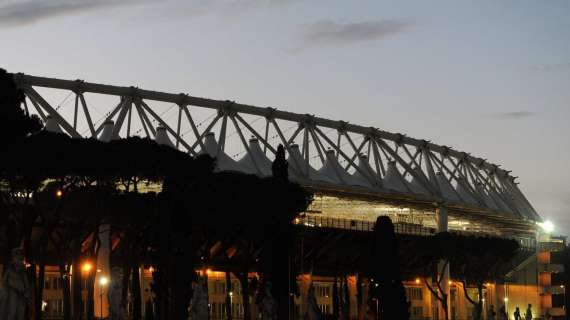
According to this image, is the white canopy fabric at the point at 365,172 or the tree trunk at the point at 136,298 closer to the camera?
the tree trunk at the point at 136,298

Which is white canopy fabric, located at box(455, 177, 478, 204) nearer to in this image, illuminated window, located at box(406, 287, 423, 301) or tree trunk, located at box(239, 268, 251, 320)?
illuminated window, located at box(406, 287, 423, 301)

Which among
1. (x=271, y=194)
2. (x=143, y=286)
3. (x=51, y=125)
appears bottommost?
(x=143, y=286)

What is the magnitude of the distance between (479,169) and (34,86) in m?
90.8

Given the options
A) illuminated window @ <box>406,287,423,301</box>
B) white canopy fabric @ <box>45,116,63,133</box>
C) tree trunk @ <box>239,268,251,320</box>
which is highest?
white canopy fabric @ <box>45,116,63,133</box>

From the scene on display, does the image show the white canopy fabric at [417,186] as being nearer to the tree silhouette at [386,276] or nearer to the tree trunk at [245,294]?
the tree trunk at [245,294]

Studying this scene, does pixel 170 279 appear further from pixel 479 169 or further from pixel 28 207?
pixel 479 169

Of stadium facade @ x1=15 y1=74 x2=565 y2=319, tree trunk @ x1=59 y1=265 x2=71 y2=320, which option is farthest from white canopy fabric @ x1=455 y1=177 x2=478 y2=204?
tree trunk @ x1=59 y1=265 x2=71 y2=320

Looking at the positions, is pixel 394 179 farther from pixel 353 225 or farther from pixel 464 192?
pixel 464 192

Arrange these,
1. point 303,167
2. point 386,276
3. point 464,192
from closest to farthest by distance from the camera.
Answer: point 386,276 < point 303,167 < point 464,192

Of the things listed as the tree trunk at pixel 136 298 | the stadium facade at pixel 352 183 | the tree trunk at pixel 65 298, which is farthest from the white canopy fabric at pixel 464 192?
the tree trunk at pixel 65 298

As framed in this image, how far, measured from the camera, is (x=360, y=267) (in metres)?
142

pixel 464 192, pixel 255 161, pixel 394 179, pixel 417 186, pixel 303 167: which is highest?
pixel 255 161

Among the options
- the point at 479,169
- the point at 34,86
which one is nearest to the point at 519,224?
the point at 479,169

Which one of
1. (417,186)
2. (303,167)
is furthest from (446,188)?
(303,167)
